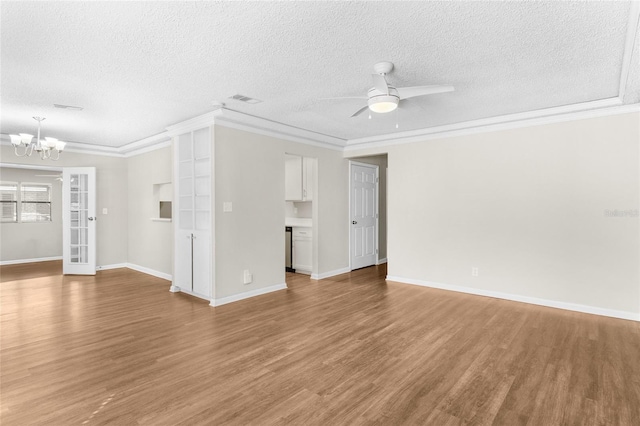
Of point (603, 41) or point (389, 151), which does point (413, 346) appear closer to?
point (603, 41)

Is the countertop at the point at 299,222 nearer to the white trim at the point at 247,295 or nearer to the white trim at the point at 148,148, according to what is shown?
the white trim at the point at 247,295

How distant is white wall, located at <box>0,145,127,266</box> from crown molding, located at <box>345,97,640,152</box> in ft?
16.8

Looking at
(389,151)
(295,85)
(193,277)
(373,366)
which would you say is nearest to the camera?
(373,366)

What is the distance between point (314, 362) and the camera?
9.22ft

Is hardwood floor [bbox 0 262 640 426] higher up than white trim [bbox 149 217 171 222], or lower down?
lower down

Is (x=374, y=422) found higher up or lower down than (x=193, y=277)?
lower down

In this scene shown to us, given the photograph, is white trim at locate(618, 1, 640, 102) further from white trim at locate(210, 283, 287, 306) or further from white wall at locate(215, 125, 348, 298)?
white trim at locate(210, 283, 287, 306)

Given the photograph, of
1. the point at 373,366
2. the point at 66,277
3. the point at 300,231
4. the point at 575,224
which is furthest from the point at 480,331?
the point at 66,277

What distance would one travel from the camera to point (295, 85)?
340 centimetres

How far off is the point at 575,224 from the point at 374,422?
3.73 metres

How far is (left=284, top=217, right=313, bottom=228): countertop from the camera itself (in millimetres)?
6316

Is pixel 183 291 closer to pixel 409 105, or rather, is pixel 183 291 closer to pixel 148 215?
pixel 148 215

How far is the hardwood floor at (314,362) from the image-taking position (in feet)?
7.02

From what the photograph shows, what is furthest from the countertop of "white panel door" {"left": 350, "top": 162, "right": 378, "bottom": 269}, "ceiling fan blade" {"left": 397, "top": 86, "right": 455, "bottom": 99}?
"ceiling fan blade" {"left": 397, "top": 86, "right": 455, "bottom": 99}
